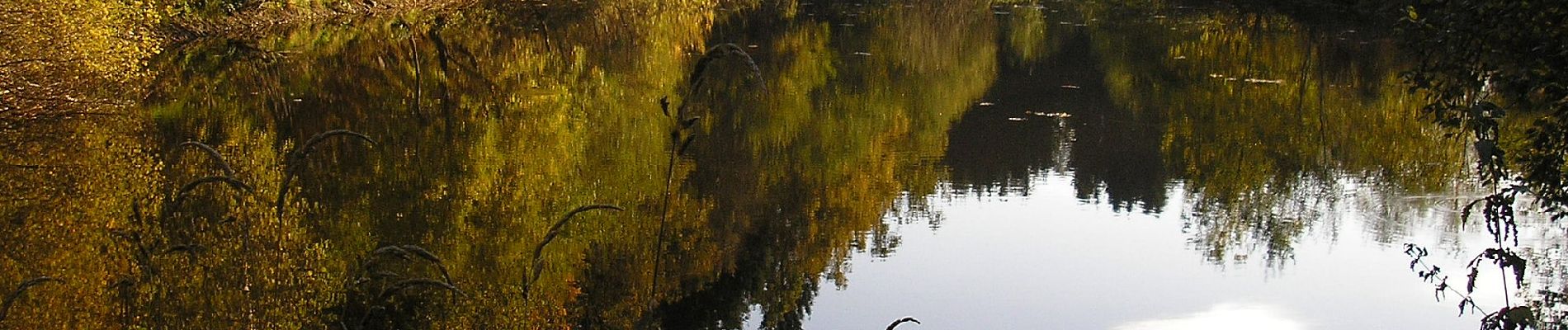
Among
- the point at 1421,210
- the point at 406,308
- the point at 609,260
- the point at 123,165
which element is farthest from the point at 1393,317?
the point at 123,165

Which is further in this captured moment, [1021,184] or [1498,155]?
[1021,184]

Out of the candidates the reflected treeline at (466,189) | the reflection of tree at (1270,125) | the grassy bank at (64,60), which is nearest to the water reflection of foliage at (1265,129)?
the reflection of tree at (1270,125)

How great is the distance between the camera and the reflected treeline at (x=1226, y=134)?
42.3ft

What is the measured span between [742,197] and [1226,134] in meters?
6.01

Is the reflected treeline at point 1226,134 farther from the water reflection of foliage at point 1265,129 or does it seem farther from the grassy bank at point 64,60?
the grassy bank at point 64,60

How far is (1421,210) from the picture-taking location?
12055mm

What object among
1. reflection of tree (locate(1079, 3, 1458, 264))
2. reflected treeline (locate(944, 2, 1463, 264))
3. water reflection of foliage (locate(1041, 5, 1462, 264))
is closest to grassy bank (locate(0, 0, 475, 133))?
reflected treeline (locate(944, 2, 1463, 264))

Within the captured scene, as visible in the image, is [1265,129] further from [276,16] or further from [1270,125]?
[276,16]

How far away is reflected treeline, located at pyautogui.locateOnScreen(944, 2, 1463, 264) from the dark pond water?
69mm

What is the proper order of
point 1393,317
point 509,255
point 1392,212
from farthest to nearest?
1. point 1392,212
2. point 509,255
3. point 1393,317

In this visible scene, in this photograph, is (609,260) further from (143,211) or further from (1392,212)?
(1392,212)

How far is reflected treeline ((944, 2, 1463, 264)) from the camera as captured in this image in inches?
508

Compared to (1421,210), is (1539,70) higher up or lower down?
higher up

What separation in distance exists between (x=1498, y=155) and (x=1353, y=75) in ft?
57.0
